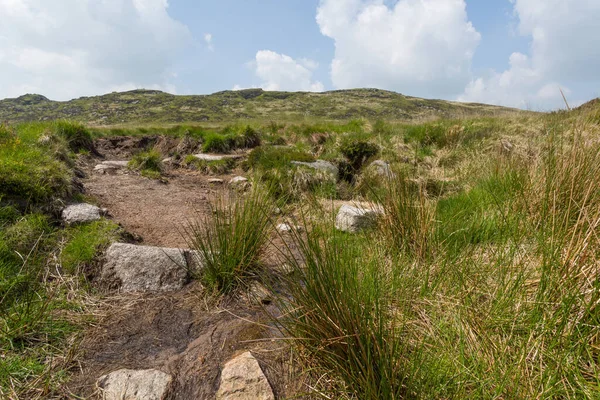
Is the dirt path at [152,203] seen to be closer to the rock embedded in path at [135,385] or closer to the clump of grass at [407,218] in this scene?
the rock embedded in path at [135,385]

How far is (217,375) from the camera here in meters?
1.82

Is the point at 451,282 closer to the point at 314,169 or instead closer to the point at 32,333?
the point at 32,333

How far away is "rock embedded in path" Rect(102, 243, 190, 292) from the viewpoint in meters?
2.67

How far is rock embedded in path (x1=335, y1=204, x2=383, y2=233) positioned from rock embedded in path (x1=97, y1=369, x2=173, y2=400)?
1.66 metres

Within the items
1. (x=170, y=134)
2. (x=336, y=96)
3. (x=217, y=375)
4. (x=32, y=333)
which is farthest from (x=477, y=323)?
(x=336, y=96)

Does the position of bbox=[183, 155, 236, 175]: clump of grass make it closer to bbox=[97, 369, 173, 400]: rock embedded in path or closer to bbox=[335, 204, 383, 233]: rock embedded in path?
bbox=[335, 204, 383, 233]: rock embedded in path

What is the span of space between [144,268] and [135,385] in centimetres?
118

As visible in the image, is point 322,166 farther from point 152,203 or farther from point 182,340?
point 182,340

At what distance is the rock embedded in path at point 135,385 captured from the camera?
1677 millimetres

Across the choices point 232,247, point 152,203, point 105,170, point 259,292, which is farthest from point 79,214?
point 105,170

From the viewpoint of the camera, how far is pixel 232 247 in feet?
8.51

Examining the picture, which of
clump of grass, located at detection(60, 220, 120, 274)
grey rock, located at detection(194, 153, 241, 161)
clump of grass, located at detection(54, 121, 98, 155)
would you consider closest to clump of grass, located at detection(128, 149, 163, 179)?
grey rock, located at detection(194, 153, 241, 161)

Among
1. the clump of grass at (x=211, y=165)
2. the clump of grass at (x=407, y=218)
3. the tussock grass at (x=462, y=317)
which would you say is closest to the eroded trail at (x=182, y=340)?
the tussock grass at (x=462, y=317)

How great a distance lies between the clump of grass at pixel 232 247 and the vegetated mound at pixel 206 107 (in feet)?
154
